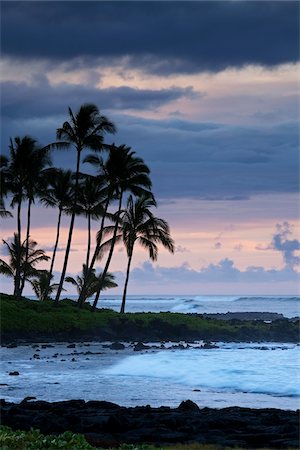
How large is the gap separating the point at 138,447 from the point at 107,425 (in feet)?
10.4

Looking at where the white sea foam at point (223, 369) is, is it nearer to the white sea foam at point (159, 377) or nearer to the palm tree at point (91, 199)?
the white sea foam at point (159, 377)

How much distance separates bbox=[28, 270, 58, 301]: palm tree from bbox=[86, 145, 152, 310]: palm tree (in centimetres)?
584

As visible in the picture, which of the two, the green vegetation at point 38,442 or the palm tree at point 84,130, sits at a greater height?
the palm tree at point 84,130

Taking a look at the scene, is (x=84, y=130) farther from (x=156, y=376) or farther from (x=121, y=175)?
(x=156, y=376)

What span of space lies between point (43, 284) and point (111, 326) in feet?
42.2

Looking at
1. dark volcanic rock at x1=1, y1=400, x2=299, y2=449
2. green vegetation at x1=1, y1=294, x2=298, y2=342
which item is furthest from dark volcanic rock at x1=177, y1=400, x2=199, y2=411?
green vegetation at x1=1, y1=294, x2=298, y2=342

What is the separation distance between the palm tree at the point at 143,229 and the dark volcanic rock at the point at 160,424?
37.1 metres

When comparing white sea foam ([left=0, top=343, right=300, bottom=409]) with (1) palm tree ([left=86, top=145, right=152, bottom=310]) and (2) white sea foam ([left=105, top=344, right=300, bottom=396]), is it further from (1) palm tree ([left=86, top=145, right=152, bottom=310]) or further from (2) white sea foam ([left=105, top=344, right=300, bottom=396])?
(1) palm tree ([left=86, top=145, right=152, bottom=310])

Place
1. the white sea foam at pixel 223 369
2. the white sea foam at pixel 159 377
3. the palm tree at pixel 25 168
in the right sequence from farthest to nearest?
the palm tree at pixel 25 168, the white sea foam at pixel 223 369, the white sea foam at pixel 159 377

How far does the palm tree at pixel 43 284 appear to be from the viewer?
58.2m

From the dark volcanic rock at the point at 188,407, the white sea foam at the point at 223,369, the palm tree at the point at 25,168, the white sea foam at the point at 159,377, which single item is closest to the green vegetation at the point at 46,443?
the dark volcanic rock at the point at 188,407

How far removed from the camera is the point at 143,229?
5575 centimetres

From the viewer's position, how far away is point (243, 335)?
5103cm

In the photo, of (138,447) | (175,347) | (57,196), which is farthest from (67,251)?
(138,447)
